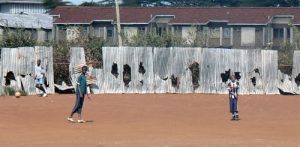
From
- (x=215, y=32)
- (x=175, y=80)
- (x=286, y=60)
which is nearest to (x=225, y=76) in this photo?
(x=175, y=80)

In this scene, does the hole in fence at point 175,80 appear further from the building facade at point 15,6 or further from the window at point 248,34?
the building facade at point 15,6

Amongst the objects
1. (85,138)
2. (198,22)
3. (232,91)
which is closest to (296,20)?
(198,22)

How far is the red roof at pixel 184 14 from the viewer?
67812 mm

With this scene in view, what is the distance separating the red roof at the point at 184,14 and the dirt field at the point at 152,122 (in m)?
31.2

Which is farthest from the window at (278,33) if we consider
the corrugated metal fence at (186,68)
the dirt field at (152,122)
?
the dirt field at (152,122)

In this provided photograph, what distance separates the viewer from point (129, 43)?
145 feet

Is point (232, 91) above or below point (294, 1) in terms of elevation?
below

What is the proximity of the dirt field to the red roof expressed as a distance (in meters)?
31.2

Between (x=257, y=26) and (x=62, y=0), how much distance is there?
34422mm

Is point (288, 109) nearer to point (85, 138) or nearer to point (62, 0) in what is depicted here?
point (85, 138)

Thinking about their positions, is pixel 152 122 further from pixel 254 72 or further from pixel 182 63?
pixel 254 72

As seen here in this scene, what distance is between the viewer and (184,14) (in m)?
69.1

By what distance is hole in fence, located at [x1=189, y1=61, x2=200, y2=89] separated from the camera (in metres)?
38.4

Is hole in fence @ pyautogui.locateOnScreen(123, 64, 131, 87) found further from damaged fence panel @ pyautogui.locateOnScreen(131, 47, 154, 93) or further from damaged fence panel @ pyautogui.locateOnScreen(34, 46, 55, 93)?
damaged fence panel @ pyautogui.locateOnScreen(34, 46, 55, 93)
